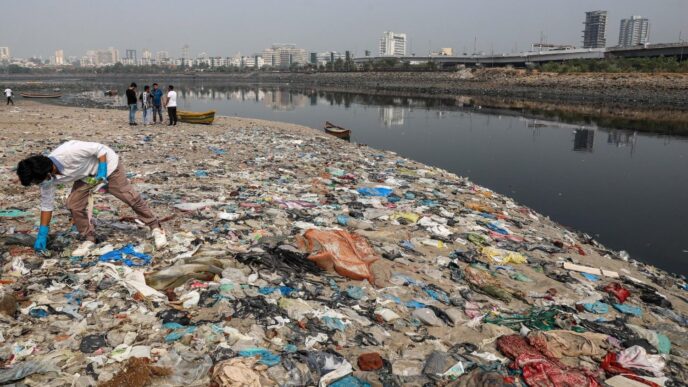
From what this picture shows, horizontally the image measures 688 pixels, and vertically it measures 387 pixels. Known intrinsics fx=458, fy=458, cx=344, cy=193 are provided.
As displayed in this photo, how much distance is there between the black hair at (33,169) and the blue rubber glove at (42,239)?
0.65 meters

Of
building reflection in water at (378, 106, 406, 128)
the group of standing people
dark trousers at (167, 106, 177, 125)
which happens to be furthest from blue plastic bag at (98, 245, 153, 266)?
building reflection in water at (378, 106, 406, 128)

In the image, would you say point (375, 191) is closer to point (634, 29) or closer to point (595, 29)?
point (595, 29)

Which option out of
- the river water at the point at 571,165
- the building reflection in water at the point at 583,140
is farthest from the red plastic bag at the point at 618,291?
the building reflection in water at the point at 583,140

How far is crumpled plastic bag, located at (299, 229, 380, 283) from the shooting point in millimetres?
4645

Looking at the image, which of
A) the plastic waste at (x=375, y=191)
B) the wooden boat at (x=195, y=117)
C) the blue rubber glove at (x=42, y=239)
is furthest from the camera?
the wooden boat at (x=195, y=117)

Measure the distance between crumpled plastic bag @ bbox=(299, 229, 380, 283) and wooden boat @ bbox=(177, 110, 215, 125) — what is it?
12305 millimetres

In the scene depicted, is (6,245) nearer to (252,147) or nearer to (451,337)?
(451,337)

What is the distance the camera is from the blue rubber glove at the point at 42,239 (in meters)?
4.29

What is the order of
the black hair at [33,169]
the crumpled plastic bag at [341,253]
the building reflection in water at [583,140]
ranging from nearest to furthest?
the black hair at [33,169], the crumpled plastic bag at [341,253], the building reflection in water at [583,140]

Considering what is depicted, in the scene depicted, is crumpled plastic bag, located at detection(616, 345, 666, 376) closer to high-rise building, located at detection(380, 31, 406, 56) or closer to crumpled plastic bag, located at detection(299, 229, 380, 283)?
crumpled plastic bag, located at detection(299, 229, 380, 283)

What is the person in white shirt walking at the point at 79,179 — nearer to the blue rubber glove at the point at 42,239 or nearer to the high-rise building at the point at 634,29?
the blue rubber glove at the point at 42,239

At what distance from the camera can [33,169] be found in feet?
12.4

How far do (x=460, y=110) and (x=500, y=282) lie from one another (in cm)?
2991

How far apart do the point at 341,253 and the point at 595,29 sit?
178 meters
